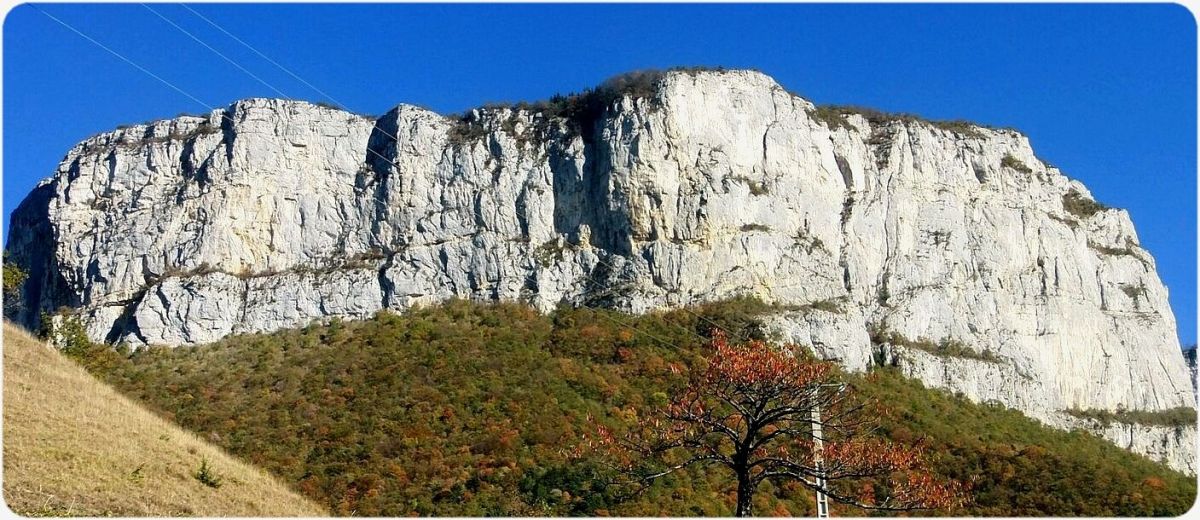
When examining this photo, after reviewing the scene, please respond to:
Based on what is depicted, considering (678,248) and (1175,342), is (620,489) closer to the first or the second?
(678,248)

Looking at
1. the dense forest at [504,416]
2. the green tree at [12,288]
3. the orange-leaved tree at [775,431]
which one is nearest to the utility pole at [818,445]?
the orange-leaved tree at [775,431]

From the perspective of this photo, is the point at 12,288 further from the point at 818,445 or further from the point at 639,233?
the point at 818,445

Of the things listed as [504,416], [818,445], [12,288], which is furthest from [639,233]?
A: [818,445]

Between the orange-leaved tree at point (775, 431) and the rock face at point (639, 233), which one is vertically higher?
the rock face at point (639, 233)

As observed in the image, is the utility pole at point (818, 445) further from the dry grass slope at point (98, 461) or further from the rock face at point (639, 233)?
the rock face at point (639, 233)

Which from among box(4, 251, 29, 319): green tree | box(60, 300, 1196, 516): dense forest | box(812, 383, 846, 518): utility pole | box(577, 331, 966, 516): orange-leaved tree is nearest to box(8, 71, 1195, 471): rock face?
box(4, 251, 29, 319): green tree

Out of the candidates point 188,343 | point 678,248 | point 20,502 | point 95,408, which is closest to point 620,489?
point 95,408
